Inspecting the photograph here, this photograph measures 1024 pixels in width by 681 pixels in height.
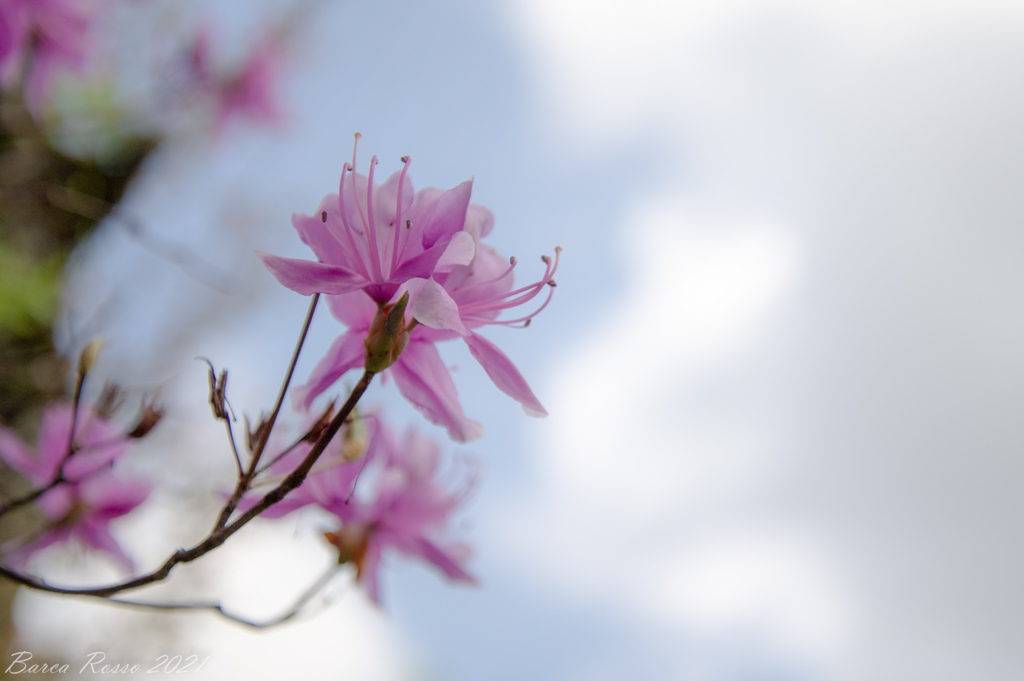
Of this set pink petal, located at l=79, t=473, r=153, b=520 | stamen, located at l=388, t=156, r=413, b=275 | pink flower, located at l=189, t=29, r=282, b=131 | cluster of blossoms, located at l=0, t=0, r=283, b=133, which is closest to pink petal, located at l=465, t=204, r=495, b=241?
stamen, located at l=388, t=156, r=413, b=275

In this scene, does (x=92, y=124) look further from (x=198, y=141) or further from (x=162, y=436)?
(x=162, y=436)

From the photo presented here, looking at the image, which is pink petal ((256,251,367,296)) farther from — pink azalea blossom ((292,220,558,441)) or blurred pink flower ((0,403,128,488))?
blurred pink flower ((0,403,128,488))

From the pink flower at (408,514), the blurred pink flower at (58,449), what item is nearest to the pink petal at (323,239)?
the pink flower at (408,514)

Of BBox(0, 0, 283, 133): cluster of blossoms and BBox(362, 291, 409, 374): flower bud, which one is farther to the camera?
BBox(0, 0, 283, 133): cluster of blossoms

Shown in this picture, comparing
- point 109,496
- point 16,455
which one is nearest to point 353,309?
point 109,496

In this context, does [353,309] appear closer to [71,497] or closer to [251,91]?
[71,497]

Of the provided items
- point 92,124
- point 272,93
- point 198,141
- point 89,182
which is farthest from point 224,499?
point 198,141
